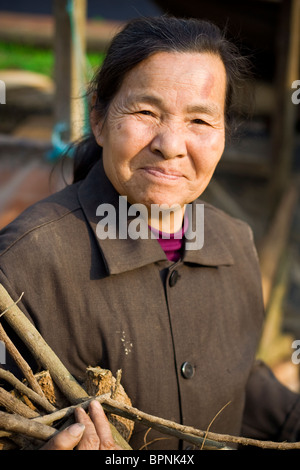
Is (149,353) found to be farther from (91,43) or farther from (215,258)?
(91,43)

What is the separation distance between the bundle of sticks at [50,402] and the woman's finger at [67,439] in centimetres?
3

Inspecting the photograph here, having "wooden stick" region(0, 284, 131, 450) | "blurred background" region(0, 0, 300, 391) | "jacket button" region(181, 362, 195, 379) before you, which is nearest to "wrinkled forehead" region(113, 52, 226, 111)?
"wooden stick" region(0, 284, 131, 450)

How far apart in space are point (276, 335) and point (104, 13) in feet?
26.0

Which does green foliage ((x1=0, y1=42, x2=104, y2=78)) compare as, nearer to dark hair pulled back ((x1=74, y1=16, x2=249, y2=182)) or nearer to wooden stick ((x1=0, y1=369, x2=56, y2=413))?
dark hair pulled back ((x1=74, y1=16, x2=249, y2=182))

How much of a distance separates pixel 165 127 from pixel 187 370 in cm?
73

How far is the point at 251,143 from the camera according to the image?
5.92 meters

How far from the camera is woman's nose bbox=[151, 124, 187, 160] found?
4.91 ft

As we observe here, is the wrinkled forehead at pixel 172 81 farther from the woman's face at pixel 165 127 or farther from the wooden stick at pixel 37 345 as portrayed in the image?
the wooden stick at pixel 37 345

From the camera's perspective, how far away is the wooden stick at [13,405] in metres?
1.25

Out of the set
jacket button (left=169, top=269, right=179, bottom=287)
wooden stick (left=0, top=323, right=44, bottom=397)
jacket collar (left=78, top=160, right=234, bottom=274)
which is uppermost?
jacket collar (left=78, top=160, right=234, bottom=274)

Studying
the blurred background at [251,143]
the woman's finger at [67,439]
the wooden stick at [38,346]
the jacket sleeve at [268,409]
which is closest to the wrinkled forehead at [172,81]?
the wooden stick at [38,346]

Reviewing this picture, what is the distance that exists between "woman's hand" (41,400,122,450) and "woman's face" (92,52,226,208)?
0.63m
